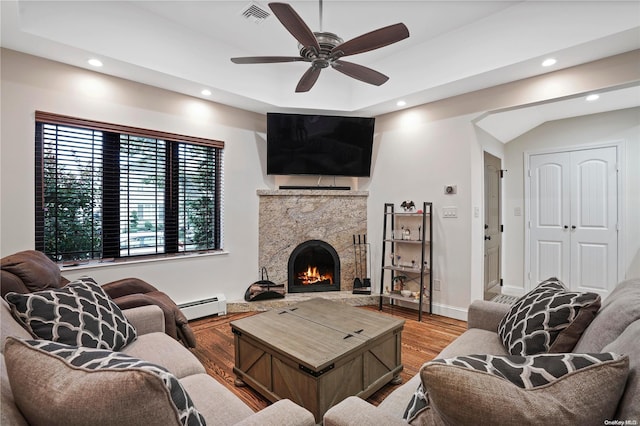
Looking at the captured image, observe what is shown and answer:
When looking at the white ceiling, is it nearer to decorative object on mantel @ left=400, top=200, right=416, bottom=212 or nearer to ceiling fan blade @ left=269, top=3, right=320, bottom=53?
ceiling fan blade @ left=269, top=3, right=320, bottom=53

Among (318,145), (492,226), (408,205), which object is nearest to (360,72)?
(318,145)

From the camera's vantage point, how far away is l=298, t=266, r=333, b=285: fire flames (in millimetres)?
4391

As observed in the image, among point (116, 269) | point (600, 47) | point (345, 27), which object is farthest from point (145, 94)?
point (600, 47)

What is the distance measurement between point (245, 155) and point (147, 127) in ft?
3.86

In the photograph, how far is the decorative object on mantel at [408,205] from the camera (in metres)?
3.97

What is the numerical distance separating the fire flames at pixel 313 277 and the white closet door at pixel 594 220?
135 inches

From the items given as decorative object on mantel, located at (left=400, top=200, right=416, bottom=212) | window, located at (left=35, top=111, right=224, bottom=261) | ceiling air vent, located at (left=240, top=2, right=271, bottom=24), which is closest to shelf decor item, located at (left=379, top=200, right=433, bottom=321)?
decorative object on mantel, located at (left=400, top=200, right=416, bottom=212)

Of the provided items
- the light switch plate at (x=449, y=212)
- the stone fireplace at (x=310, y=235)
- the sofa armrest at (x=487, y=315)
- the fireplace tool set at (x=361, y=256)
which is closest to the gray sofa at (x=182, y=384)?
the sofa armrest at (x=487, y=315)

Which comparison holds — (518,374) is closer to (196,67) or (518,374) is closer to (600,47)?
(600,47)

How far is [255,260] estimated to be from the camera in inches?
163

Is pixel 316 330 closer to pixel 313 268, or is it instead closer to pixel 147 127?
pixel 313 268

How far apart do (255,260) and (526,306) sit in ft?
10.6

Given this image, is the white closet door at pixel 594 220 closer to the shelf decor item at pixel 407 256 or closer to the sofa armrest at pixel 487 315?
the shelf decor item at pixel 407 256

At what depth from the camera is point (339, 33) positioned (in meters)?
3.28
